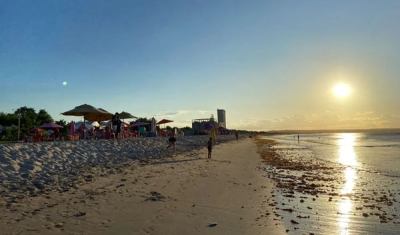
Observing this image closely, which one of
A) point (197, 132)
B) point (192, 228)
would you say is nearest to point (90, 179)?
point (192, 228)

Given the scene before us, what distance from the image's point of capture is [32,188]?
7816mm

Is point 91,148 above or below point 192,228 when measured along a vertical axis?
above

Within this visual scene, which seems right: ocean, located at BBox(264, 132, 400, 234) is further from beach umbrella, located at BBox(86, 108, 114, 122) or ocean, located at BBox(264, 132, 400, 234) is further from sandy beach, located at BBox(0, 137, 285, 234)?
beach umbrella, located at BBox(86, 108, 114, 122)

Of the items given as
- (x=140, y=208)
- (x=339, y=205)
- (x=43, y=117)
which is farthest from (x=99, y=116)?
(x=43, y=117)

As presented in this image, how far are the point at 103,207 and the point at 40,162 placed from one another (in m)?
5.97

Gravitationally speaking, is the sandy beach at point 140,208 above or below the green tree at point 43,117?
below

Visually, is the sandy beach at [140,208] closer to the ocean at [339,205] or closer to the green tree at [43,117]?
the ocean at [339,205]

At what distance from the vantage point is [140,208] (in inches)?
253

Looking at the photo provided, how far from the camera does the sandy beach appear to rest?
17.0 feet

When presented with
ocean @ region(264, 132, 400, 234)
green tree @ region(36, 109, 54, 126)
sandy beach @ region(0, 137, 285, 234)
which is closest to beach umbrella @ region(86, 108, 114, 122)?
sandy beach @ region(0, 137, 285, 234)

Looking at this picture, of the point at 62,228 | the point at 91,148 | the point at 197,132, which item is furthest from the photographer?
the point at 197,132

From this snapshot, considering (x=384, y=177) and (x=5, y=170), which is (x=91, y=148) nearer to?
(x=5, y=170)

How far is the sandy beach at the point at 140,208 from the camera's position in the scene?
5184 millimetres

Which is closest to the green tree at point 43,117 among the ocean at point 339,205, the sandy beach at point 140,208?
the sandy beach at point 140,208
